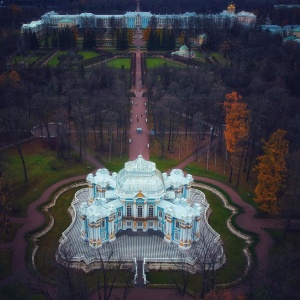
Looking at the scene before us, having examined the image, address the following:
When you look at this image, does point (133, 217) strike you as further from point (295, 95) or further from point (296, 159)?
point (295, 95)

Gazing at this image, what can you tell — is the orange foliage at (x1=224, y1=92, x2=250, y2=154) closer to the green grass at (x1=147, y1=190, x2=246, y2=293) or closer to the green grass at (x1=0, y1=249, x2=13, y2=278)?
the green grass at (x1=147, y1=190, x2=246, y2=293)

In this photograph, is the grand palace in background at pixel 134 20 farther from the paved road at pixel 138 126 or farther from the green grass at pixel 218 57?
the paved road at pixel 138 126

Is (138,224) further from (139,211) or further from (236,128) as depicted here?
(236,128)

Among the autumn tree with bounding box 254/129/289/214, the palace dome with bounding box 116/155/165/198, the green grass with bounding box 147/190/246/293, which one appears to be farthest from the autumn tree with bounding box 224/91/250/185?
the palace dome with bounding box 116/155/165/198

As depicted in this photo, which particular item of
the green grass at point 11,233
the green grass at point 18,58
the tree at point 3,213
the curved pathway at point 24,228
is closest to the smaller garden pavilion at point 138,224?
the curved pathway at point 24,228

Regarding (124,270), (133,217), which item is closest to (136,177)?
(133,217)
